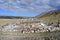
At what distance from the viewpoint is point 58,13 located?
2.78 metres

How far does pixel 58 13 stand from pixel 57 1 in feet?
0.75

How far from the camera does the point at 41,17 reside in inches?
110

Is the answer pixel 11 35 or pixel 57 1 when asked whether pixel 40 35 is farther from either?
pixel 57 1

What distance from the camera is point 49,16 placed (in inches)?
110

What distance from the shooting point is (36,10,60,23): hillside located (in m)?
2.77

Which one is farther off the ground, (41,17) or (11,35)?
(41,17)

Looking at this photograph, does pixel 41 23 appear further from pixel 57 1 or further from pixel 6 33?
pixel 6 33

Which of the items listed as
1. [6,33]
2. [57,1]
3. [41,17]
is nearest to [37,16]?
[41,17]

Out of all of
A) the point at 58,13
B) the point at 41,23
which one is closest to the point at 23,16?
the point at 41,23

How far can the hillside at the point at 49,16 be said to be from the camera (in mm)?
2768

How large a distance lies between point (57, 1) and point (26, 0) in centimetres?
58

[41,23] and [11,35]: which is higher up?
[41,23]

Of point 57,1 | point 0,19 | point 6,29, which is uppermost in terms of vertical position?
point 57,1

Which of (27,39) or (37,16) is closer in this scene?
(27,39)
